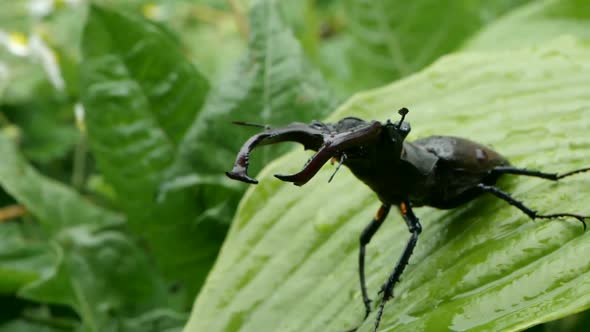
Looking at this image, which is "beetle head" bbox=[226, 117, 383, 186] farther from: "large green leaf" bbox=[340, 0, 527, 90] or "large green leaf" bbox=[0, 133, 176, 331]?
"large green leaf" bbox=[340, 0, 527, 90]

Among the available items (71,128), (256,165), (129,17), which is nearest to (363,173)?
(256,165)

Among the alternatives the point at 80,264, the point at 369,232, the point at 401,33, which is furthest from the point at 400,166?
the point at 401,33

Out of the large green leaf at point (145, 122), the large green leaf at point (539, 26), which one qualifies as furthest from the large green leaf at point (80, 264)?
the large green leaf at point (539, 26)

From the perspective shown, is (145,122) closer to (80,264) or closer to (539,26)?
(80,264)

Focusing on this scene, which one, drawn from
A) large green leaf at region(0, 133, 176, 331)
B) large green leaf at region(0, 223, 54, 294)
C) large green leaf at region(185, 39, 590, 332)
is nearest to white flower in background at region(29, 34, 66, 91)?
large green leaf at region(0, 133, 176, 331)

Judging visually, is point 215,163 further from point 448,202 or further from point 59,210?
point 448,202

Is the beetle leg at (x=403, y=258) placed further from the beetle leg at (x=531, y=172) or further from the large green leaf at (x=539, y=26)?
the large green leaf at (x=539, y=26)

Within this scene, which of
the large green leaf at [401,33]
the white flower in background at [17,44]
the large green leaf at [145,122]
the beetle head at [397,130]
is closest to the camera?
the beetle head at [397,130]
